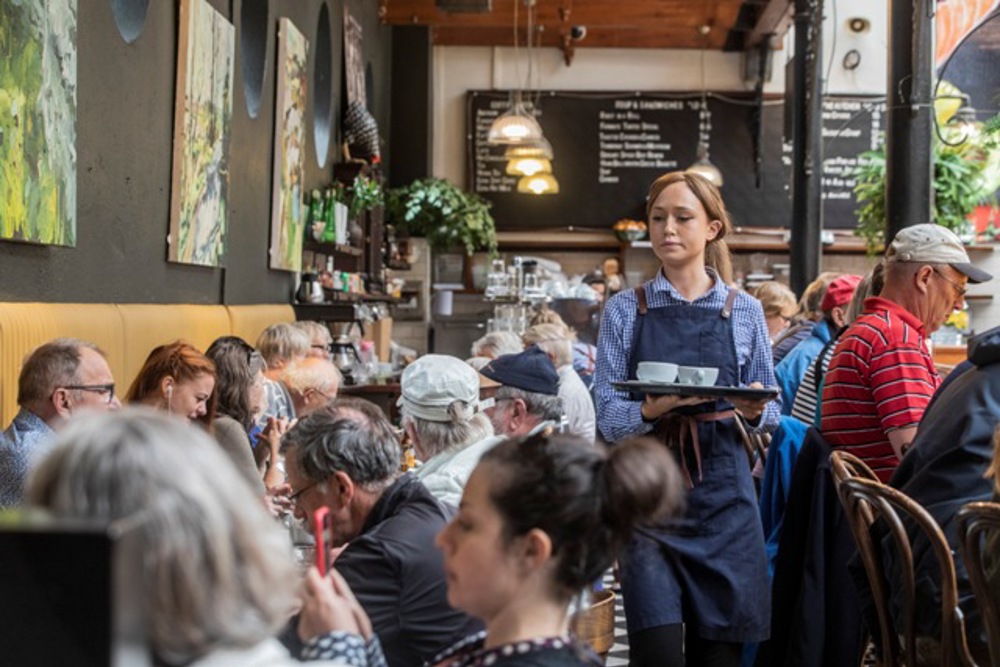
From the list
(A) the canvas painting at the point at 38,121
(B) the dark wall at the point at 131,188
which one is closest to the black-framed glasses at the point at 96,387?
(A) the canvas painting at the point at 38,121

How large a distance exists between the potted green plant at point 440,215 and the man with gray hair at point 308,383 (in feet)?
25.6

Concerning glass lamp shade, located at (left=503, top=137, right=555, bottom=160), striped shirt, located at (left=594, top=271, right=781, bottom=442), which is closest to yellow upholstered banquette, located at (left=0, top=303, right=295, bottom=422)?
striped shirt, located at (left=594, top=271, right=781, bottom=442)

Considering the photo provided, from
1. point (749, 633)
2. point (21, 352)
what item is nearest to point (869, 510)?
point (749, 633)

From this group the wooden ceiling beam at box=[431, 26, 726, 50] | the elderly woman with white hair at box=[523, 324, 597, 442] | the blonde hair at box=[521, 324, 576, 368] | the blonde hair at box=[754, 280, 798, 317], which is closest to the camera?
the elderly woman with white hair at box=[523, 324, 597, 442]

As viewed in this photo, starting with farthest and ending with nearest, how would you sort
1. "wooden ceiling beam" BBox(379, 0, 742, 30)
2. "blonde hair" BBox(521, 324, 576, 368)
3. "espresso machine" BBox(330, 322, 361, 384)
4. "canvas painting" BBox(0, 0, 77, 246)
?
"wooden ceiling beam" BBox(379, 0, 742, 30), "espresso machine" BBox(330, 322, 361, 384), "blonde hair" BBox(521, 324, 576, 368), "canvas painting" BBox(0, 0, 77, 246)

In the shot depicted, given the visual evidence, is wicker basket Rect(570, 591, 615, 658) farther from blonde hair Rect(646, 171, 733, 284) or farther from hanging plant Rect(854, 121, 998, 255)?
hanging plant Rect(854, 121, 998, 255)

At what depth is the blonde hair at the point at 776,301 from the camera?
8.06m

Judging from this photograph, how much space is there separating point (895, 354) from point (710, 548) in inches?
28.8

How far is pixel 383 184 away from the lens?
573 inches

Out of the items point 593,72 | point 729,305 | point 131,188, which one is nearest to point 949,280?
point 729,305

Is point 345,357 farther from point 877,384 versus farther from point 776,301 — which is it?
point 877,384

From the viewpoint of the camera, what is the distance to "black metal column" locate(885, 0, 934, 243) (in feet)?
19.3

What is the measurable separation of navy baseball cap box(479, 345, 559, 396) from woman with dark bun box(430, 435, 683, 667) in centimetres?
257

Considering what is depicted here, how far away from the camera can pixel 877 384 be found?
379 centimetres
